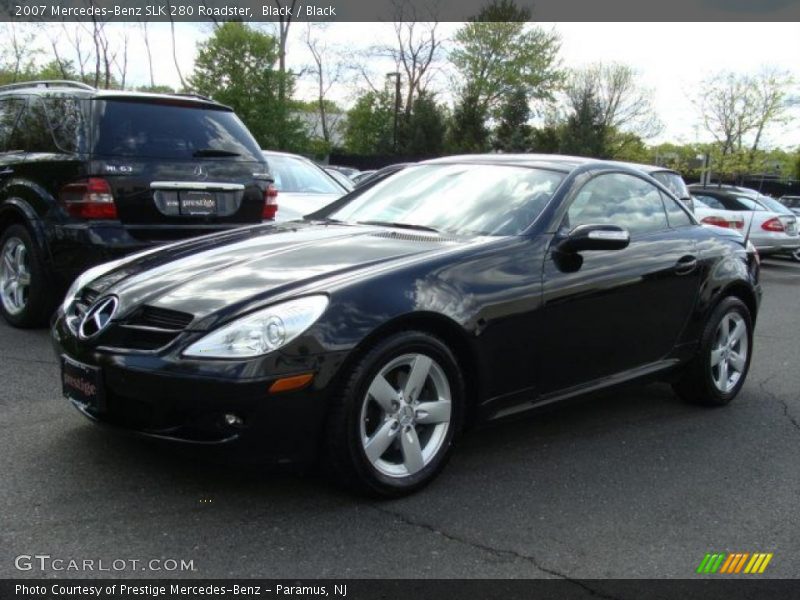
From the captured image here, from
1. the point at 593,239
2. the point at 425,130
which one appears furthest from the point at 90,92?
the point at 425,130

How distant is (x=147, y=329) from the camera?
131 inches

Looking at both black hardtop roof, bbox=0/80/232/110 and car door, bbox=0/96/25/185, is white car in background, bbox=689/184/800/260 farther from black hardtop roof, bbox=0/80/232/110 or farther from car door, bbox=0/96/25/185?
car door, bbox=0/96/25/185

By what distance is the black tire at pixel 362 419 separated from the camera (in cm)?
326

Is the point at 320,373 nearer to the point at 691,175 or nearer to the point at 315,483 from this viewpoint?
the point at 315,483

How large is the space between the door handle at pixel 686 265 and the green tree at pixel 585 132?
4324cm

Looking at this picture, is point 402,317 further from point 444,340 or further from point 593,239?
point 593,239

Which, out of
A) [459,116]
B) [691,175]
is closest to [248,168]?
[459,116]

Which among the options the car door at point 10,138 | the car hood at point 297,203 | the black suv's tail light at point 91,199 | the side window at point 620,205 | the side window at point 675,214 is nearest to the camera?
the side window at point 620,205

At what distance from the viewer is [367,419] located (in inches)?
137

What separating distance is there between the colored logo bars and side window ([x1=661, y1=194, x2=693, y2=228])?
7.69 feet

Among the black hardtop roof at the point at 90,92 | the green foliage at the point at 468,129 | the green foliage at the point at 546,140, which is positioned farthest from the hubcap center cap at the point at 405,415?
the green foliage at the point at 546,140

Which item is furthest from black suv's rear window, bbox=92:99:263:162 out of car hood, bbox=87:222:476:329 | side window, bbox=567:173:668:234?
side window, bbox=567:173:668:234

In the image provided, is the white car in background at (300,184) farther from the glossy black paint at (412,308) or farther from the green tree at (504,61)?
the green tree at (504,61)
